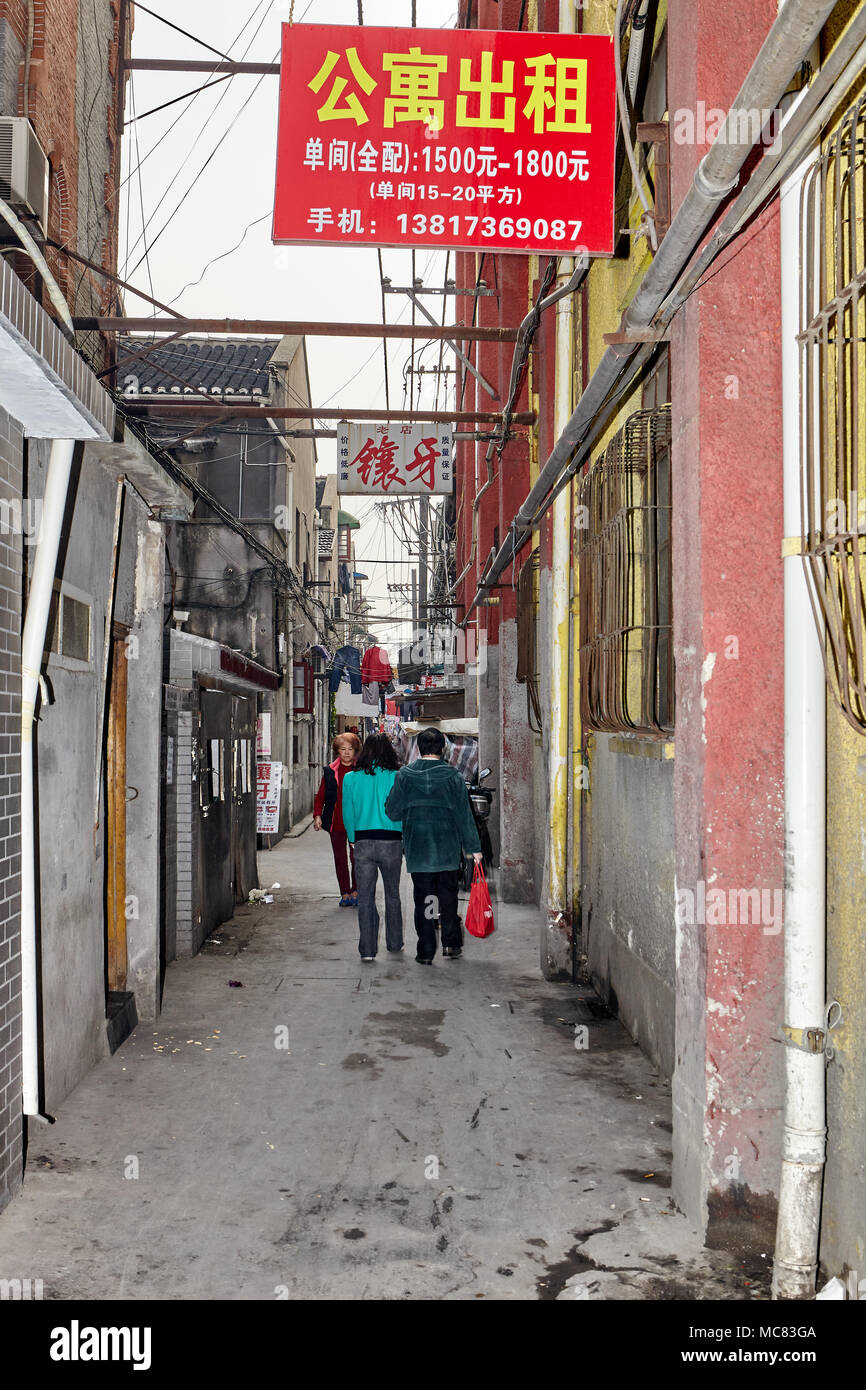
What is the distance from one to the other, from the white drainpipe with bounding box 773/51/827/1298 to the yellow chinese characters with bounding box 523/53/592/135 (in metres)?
1.59

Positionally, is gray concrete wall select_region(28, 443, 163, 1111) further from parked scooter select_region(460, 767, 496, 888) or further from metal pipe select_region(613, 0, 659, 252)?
parked scooter select_region(460, 767, 496, 888)

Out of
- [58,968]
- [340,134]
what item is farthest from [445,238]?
[58,968]

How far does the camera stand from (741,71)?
4.13m

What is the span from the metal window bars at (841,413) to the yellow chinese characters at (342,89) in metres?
2.47

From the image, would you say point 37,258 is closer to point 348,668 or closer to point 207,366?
point 207,366

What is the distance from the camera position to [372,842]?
918 cm

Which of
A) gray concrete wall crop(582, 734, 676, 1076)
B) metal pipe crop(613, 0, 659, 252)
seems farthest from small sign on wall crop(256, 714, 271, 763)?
metal pipe crop(613, 0, 659, 252)

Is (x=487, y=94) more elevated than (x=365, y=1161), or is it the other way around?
(x=487, y=94)

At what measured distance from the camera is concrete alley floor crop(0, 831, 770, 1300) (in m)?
3.64

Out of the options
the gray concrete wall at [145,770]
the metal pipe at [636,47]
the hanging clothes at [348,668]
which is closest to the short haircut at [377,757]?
the gray concrete wall at [145,770]

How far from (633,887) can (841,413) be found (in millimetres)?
4190

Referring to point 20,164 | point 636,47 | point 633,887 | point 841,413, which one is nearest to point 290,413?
point 20,164
